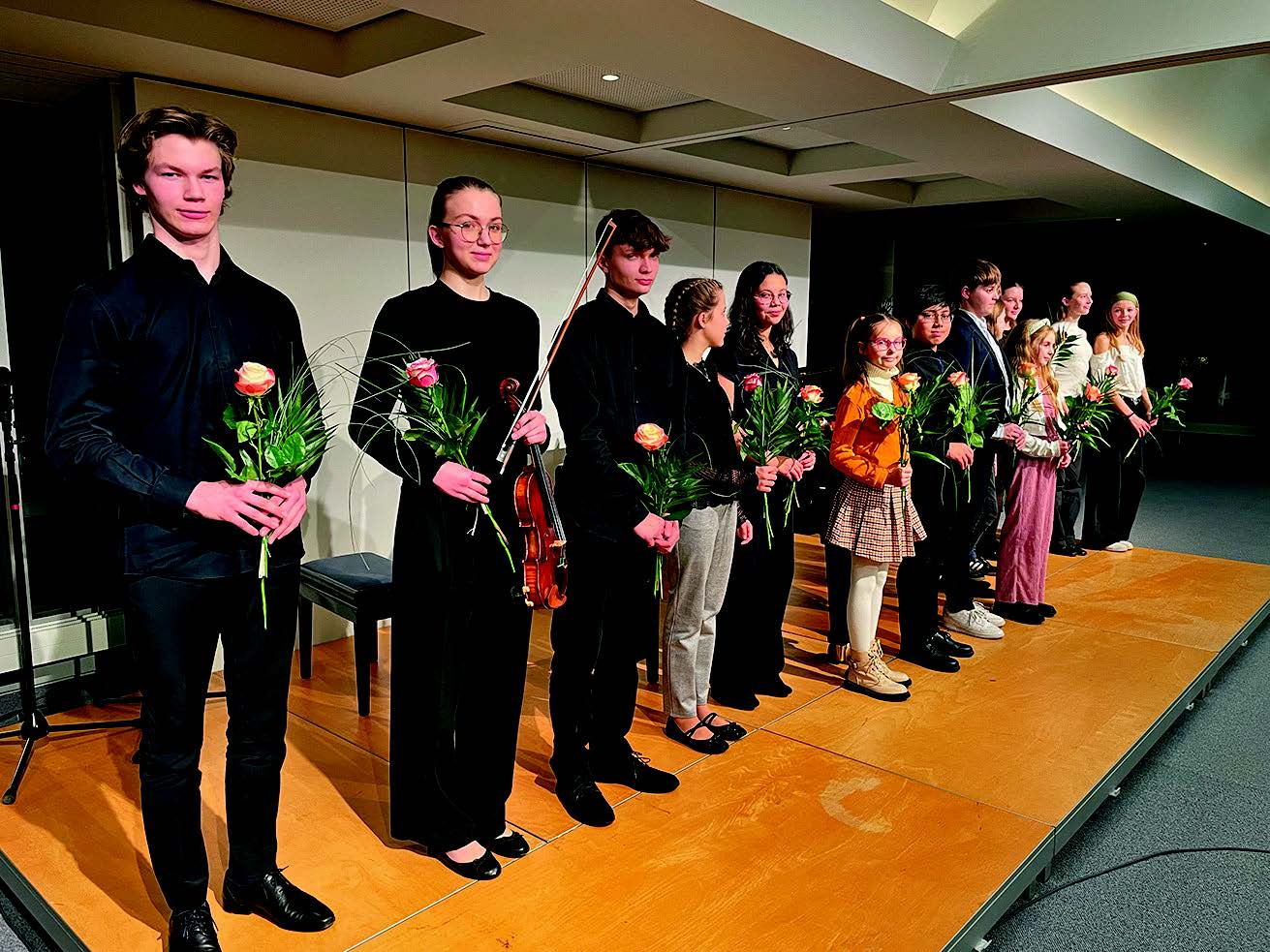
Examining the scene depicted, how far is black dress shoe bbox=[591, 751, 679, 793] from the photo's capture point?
9.61 ft

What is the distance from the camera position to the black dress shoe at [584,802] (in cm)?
274

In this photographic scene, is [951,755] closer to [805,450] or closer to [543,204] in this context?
[805,450]

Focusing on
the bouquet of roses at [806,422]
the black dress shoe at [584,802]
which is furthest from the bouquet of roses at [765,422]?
the black dress shoe at [584,802]

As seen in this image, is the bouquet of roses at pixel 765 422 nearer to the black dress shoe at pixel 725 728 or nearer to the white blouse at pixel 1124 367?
the black dress shoe at pixel 725 728

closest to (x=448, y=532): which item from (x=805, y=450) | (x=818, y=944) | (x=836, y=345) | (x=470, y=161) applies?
(x=818, y=944)

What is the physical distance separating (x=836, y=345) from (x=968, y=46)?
507 centimetres

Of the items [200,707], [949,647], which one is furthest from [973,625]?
[200,707]

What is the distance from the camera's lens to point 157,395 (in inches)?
76.8

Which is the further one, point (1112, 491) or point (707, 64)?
point (1112, 491)

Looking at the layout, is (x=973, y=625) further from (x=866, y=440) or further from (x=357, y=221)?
(x=357, y=221)

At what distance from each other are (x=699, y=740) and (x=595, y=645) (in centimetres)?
69

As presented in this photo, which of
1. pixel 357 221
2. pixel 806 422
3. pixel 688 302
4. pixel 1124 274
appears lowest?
pixel 806 422

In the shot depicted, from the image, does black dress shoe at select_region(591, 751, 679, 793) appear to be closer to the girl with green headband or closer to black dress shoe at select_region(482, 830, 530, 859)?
black dress shoe at select_region(482, 830, 530, 859)

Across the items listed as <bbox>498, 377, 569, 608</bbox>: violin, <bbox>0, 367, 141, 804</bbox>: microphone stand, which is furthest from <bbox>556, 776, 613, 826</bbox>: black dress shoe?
<bbox>0, 367, 141, 804</bbox>: microphone stand
